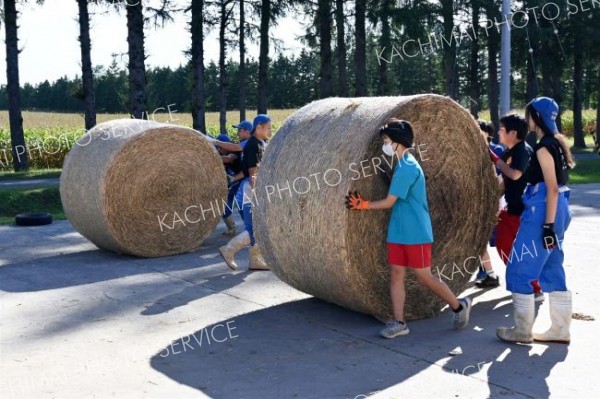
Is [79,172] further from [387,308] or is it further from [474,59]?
[474,59]

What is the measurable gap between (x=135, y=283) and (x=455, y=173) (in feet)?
12.0

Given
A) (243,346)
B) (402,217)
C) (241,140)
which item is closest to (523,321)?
(402,217)

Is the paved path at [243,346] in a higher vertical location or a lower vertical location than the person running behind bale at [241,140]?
lower

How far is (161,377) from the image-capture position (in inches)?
215

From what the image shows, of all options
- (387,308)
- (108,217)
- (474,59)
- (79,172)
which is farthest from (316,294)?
(474,59)

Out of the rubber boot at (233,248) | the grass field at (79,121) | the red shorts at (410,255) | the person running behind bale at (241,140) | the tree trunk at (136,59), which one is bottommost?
the rubber boot at (233,248)

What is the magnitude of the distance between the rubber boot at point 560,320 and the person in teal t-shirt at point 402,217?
35.1 inches

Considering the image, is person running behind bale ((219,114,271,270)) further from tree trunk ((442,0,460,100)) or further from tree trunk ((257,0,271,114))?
tree trunk ((257,0,271,114))

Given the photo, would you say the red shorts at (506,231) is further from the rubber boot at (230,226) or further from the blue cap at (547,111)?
→ the rubber boot at (230,226)

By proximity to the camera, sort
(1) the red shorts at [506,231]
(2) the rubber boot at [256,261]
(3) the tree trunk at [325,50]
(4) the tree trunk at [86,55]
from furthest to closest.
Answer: (3) the tree trunk at [325,50] → (4) the tree trunk at [86,55] → (2) the rubber boot at [256,261] → (1) the red shorts at [506,231]

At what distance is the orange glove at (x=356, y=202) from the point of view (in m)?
6.30

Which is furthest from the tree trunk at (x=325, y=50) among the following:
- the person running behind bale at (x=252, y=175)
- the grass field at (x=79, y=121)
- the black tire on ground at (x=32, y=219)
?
the person running behind bale at (x=252, y=175)

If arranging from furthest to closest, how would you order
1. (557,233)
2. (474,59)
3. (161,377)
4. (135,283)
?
1. (474,59)
2. (135,283)
3. (557,233)
4. (161,377)

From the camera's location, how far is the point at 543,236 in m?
6.02
